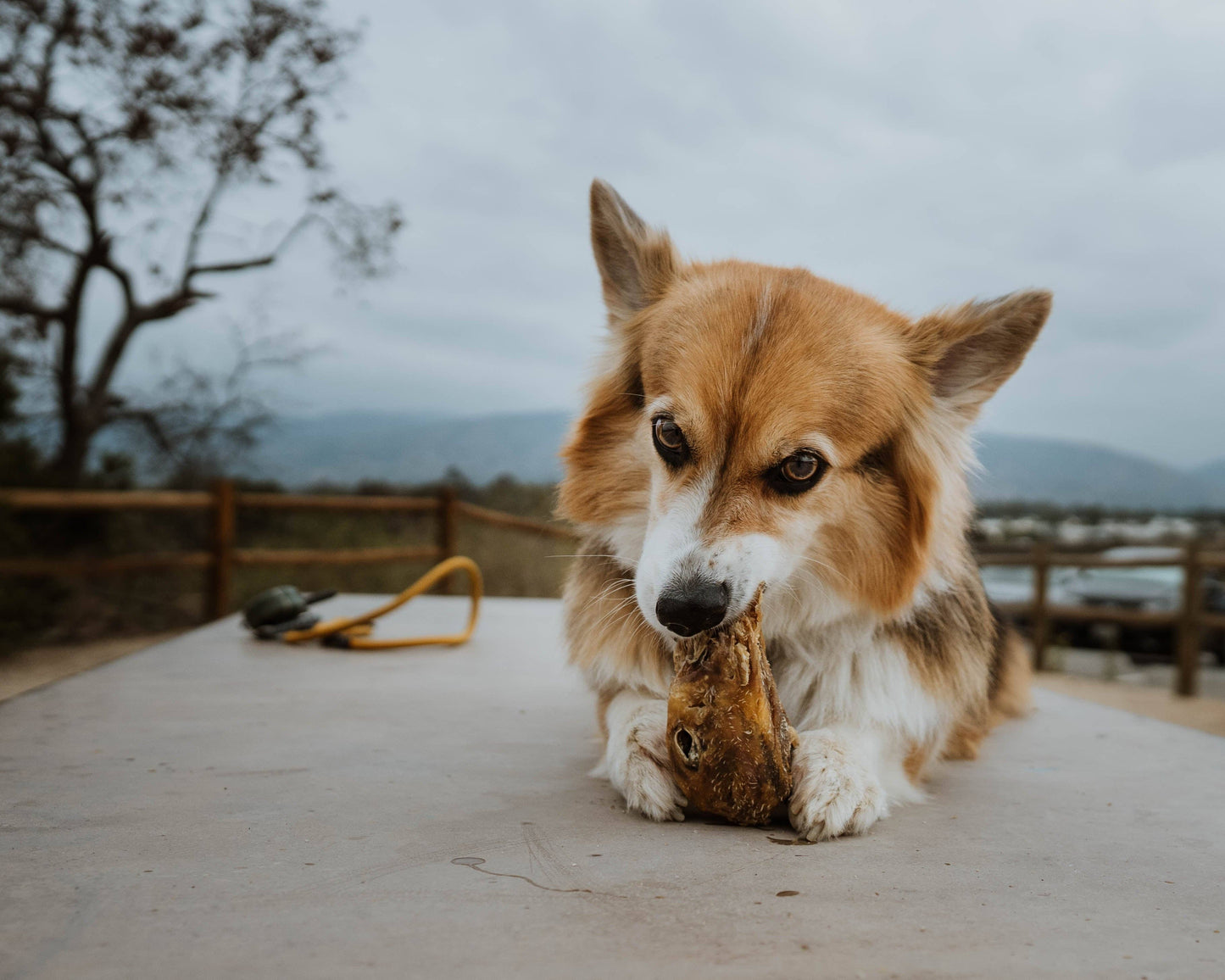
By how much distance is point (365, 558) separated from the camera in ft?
29.8

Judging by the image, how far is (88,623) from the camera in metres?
11.1

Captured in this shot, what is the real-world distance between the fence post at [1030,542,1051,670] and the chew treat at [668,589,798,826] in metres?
10.1

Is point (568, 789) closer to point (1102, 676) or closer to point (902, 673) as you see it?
point (902, 673)

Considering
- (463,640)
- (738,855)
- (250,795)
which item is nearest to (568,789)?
(738,855)

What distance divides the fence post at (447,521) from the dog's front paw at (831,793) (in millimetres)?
8380

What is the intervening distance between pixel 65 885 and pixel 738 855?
1.03m

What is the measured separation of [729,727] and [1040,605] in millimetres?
10400

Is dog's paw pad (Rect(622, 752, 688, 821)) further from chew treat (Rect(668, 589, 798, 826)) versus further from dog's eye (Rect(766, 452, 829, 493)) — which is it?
dog's eye (Rect(766, 452, 829, 493))

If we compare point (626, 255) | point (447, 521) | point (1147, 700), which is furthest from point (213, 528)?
point (1147, 700)

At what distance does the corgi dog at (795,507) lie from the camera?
6.01ft

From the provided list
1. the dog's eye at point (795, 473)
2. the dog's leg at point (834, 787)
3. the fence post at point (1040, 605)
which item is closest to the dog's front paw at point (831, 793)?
the dog's leg at point (834, 787)

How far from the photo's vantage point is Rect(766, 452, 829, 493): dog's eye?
6.52 feet

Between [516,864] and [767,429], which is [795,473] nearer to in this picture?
[767,429]

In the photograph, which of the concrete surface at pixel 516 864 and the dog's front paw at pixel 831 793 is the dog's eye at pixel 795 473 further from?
the concrete surface at pixel 516 864
